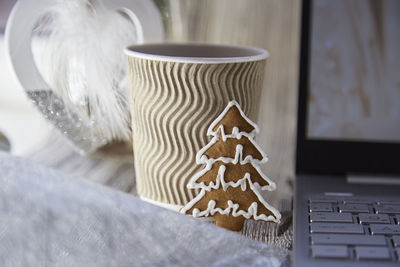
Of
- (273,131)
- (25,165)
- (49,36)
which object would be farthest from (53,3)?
(273,131)

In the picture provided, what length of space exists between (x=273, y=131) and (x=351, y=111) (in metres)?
0.13

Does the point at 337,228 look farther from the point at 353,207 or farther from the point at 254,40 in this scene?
the point at 254,40

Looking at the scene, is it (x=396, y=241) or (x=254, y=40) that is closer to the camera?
(x=396, y=241)

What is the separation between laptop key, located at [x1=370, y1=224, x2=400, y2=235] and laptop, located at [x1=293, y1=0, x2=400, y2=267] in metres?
0.06

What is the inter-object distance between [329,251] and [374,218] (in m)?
0.07

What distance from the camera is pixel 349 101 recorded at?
1.46 ft

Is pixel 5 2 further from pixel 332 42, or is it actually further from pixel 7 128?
pixel 332 42

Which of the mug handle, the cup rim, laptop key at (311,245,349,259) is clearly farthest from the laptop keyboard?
the mug handle

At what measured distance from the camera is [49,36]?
0.43m

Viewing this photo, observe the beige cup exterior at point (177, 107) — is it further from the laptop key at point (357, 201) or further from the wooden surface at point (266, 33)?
the wooden surface at point (266, 33)

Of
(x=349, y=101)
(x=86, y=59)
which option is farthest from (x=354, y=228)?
(x=86, y=59)

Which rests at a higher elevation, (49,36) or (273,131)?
(49,36)

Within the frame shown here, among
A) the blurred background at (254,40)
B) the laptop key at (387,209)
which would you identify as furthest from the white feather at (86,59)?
the laptop key at (387,209)

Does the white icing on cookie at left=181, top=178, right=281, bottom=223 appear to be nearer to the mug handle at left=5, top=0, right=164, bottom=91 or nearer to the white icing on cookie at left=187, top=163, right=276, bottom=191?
the white icing on cookie at left=187, top=163, right=276, bottom=191
